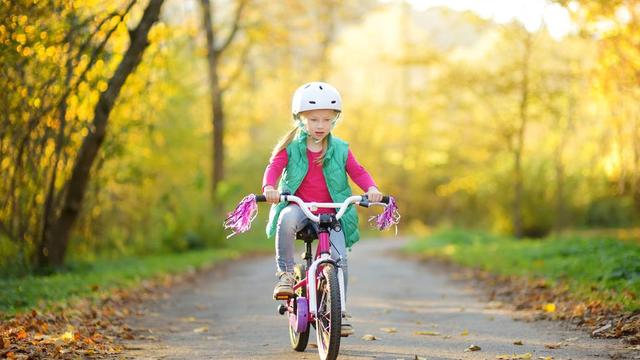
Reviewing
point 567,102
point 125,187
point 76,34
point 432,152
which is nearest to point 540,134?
point 567,102

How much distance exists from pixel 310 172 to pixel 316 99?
0.58m

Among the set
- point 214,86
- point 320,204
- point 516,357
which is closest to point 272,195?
point 320,204

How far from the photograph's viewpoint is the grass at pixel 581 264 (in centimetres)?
812

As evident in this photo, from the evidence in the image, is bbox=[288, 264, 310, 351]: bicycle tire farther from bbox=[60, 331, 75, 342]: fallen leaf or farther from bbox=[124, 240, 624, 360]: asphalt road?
bbox=[60, 331, 75, 342]: fallen leaf

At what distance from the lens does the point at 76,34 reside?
1033 centimetres

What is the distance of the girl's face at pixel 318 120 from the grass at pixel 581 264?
10.6ft

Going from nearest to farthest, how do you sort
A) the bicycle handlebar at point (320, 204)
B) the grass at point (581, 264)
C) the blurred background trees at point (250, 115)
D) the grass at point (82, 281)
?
the bicycle handlebar at point (320, 204) < the grass at point (581, 264) < the grass at point (82, 281) < the blurred background trees at point (250, 115)

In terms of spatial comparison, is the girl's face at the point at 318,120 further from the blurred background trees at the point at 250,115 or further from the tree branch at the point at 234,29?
the tree branch at the point at 234,29

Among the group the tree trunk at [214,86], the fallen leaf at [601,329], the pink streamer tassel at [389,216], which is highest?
the tree trunk at [214,86]

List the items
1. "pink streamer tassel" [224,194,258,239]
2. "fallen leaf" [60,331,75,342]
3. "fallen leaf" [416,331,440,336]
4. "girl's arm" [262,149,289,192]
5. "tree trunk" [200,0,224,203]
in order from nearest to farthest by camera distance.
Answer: "pink streamer tassel" [224,194,258,239], "girl's arm" [262,149,289,192], "fallen leaf" [60,331,75,342], "fallen leaf" [416,331,440,336], "tree trunk" [200,0,224,203]

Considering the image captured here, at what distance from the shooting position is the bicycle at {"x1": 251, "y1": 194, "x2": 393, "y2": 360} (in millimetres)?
5324

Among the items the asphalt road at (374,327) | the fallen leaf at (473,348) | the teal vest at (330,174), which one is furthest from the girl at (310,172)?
the fallen leaf at (473,348)

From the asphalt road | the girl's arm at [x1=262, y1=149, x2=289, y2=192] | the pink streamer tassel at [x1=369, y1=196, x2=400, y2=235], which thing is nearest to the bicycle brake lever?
the pink streamer tassel at [x1=369, y1=196, x2=400, y2=235]

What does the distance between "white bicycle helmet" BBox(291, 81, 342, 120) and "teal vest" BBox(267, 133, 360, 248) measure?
29 cm
